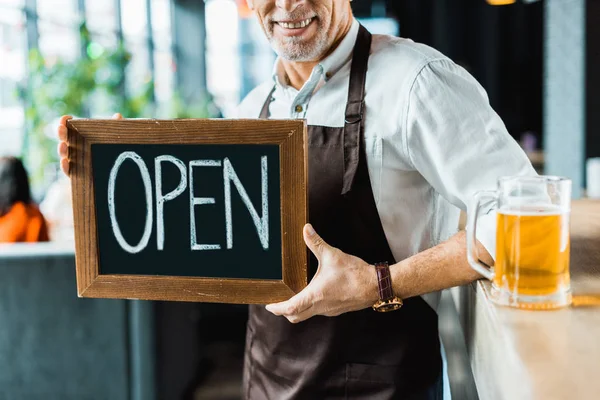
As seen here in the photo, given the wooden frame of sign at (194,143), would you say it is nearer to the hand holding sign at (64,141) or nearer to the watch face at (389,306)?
the hand holding sign at (64,141)

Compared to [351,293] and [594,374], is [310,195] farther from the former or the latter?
[594,374]

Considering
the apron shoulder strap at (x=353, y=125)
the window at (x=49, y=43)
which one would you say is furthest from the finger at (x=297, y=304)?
the window at (x=49, y=43)

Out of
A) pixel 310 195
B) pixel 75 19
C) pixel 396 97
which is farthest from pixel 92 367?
pixel 75 19

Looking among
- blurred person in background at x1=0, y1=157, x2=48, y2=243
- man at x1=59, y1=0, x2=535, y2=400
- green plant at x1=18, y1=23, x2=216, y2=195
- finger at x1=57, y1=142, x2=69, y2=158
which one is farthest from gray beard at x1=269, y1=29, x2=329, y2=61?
green plant at x1=18, y1=23, x2=216, y2=195

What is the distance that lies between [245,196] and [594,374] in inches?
25.5

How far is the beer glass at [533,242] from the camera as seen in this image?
0.89m

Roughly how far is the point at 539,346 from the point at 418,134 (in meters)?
0.52

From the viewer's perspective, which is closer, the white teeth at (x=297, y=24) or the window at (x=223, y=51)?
the white teeth at (x=297, y=24)

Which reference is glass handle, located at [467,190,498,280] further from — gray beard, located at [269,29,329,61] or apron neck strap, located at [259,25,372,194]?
gray beard, located at [269,29,329,61]

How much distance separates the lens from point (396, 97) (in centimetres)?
124

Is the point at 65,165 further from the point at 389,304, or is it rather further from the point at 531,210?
the point at 531,210

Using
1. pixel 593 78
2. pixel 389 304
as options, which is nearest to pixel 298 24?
pixel 389 304

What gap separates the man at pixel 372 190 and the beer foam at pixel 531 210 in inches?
7.0

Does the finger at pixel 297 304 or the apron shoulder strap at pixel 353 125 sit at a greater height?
the apron shoulder strap at pixel 353 125
